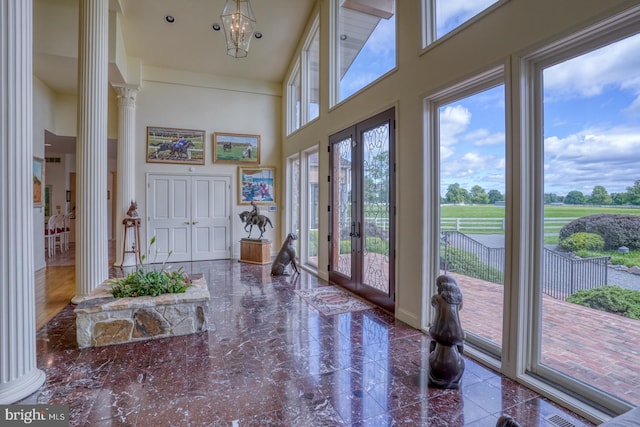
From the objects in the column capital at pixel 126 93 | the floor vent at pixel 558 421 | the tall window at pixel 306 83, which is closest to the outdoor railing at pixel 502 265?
the floor vent at pixel 558 421

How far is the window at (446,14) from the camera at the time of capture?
2994 mm

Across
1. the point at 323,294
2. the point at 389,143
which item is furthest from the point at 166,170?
the point at 389,143

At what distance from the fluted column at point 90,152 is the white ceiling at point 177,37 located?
1.64 m

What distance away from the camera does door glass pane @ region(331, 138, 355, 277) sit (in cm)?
524

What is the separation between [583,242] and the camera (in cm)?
229

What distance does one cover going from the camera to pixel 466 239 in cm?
325

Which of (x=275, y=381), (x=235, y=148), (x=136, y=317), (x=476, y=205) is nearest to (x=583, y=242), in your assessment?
(x=476, y=205)

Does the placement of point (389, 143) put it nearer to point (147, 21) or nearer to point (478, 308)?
point (478, 308)

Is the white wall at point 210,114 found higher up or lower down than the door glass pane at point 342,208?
higher up

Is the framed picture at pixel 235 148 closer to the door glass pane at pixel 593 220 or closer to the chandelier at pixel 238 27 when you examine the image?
the chandelier at pixel 238 27

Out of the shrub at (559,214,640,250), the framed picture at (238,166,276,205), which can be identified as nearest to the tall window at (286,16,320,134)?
the framed picture at (238,166,276,205)

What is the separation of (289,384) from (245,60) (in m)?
7.13

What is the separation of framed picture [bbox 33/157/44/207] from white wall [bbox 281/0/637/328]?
6017mm

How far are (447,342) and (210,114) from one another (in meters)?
7.33
